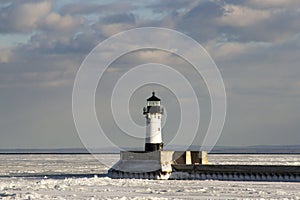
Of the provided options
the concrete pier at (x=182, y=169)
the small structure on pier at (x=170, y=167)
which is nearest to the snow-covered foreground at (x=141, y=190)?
the small structure on pier at (x=170, y=167)

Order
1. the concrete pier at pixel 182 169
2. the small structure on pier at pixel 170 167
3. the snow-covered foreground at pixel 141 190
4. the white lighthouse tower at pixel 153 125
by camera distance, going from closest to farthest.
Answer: the snow-covered foreground at pixel 141 190, the small structure on pier at pixel 170 167, the concrete pier at pixel 182 169, the white lighthouse tower at pixel 153 125

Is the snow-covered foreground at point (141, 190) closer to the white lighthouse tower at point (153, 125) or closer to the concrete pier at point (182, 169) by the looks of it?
the concrete pier at point (182, 169)

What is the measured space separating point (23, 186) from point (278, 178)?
1207 cm

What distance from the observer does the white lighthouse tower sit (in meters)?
42.2

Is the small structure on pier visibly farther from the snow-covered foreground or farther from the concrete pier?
the snow-covered foreground

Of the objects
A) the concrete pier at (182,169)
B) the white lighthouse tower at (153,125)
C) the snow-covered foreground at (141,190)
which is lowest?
the snow-covered foreground at (141,190)

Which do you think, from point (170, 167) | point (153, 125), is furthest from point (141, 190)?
point (153, 125)

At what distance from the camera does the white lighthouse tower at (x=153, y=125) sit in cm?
4219

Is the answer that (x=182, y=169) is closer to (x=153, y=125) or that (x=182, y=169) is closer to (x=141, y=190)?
(x=153, y=125)

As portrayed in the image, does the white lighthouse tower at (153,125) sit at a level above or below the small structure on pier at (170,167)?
above

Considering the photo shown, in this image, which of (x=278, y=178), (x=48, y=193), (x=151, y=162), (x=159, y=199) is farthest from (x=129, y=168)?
(x=159, y=199)

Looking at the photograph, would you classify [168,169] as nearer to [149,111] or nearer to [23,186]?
[149,111]

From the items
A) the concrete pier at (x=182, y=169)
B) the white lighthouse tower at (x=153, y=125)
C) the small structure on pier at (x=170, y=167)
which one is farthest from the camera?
the white lighthouse tower at (x=153, y=125)

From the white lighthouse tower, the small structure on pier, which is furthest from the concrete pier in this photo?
the white lighthouse tower
